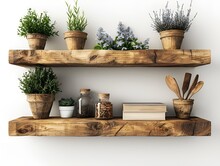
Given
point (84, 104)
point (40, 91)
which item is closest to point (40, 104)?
point (40, 91)

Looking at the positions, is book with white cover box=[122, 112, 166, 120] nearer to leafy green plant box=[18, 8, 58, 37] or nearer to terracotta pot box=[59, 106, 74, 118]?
terracotta pot box=[59, 106, 74, 118]

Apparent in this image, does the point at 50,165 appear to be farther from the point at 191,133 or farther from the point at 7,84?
the point at 191,133

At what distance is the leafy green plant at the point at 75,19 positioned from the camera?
1.21 m

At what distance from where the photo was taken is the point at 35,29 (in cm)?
120

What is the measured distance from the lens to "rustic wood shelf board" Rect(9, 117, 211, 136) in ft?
3.65

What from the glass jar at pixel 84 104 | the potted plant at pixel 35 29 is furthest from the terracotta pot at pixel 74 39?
the glass jar at pixel 84 104

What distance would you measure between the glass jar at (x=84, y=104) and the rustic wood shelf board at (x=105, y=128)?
94 mm

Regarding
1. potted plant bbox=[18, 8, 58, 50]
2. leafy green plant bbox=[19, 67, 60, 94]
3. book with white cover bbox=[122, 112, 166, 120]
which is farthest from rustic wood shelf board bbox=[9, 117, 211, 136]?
potted plant bbox=[18, 8, 58, 50]

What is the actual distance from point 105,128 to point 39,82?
0.38 meters

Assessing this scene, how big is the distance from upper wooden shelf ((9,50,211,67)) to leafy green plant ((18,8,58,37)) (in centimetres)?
14

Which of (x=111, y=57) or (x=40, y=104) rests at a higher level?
(x=111, y=57)

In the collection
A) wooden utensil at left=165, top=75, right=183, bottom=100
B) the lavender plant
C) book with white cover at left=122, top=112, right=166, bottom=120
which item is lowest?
book with white cover at left=122, top=112, right=166, bottom=120

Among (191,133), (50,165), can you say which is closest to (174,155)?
(191,133)

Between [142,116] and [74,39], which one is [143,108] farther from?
[74,39]
